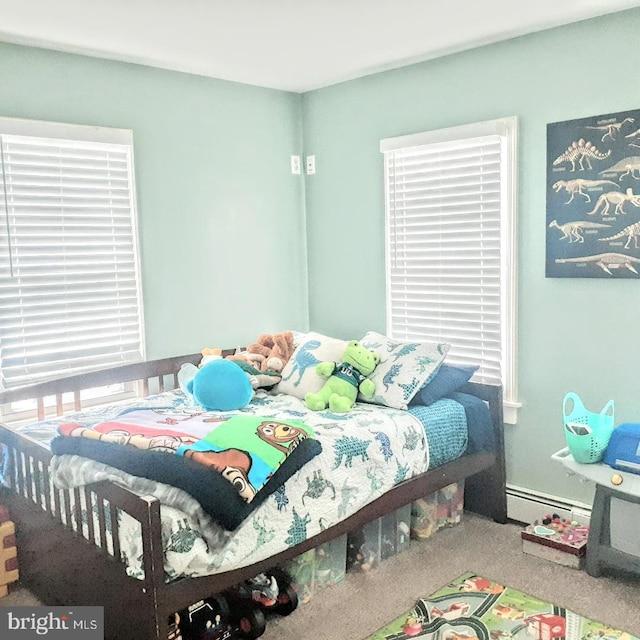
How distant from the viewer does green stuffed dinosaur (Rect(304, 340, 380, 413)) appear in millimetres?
2971

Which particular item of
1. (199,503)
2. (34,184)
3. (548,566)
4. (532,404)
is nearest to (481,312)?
(532,404)

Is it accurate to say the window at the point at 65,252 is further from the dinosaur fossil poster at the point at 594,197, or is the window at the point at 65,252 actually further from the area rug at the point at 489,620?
the dinosaur fossil poster at the point at 594,197

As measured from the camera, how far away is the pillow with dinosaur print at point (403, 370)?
118 inches

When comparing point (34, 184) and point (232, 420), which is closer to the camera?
point (232, 420)

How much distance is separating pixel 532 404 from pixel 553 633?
44.1 inches

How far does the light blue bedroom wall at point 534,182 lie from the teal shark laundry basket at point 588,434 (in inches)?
9.4

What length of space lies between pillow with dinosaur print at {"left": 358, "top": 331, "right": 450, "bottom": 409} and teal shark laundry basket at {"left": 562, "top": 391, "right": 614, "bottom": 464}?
2.11 ft

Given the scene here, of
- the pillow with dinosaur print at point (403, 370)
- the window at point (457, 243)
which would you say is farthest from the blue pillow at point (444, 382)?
the window at point (457, 243)

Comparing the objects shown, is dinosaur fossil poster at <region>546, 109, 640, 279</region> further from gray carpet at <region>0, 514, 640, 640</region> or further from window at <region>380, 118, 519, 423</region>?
gray carpet at <region>0, 514, 640, 640</region>

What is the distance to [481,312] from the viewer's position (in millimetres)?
3295

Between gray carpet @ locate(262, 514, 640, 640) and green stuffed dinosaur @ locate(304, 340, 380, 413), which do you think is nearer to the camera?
gray carpet @ locate(262, 514, 640, 640)

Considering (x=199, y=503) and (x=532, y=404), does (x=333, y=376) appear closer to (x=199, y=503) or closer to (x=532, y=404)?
(x=532, y=404)

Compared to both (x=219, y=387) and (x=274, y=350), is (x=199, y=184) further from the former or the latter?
(x=219, y=387)

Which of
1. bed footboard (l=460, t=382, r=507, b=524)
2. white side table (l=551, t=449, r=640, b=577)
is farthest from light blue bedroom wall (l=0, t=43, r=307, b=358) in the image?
white side table (l=551, t=449, r=640, b=577)
